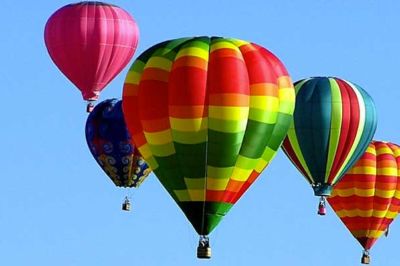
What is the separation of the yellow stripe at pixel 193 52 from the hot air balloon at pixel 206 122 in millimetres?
27

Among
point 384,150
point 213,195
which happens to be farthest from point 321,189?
point 213,195

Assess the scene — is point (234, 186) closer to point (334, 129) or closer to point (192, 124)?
point (192, 124)

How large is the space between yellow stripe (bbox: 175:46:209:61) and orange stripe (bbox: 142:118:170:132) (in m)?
1.84

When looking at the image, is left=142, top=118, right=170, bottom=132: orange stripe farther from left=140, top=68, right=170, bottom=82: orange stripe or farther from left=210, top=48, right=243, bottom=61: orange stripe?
left=210, top=48, right=243, bottom=61: orange stripe

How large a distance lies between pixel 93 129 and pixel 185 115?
1372 centimetres

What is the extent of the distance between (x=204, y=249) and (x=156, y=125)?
12.0 ft

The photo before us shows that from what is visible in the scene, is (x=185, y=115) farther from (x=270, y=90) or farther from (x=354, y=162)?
(x=354, y=162)

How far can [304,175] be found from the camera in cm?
6775

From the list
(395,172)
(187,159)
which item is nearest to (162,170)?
(187,159)

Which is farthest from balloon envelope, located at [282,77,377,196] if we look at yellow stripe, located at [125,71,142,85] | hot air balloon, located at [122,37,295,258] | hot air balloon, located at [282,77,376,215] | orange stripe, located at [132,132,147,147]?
orange stripe, located at [132,132,147,147]

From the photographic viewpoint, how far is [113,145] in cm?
7069

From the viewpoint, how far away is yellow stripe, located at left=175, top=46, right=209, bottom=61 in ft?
192

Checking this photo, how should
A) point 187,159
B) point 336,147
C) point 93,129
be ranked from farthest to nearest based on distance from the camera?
point 93,129, point 336,147, point 187,159

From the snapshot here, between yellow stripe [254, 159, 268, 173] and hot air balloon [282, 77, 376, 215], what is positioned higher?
hot air balloon [282, 77, 376, 215]
